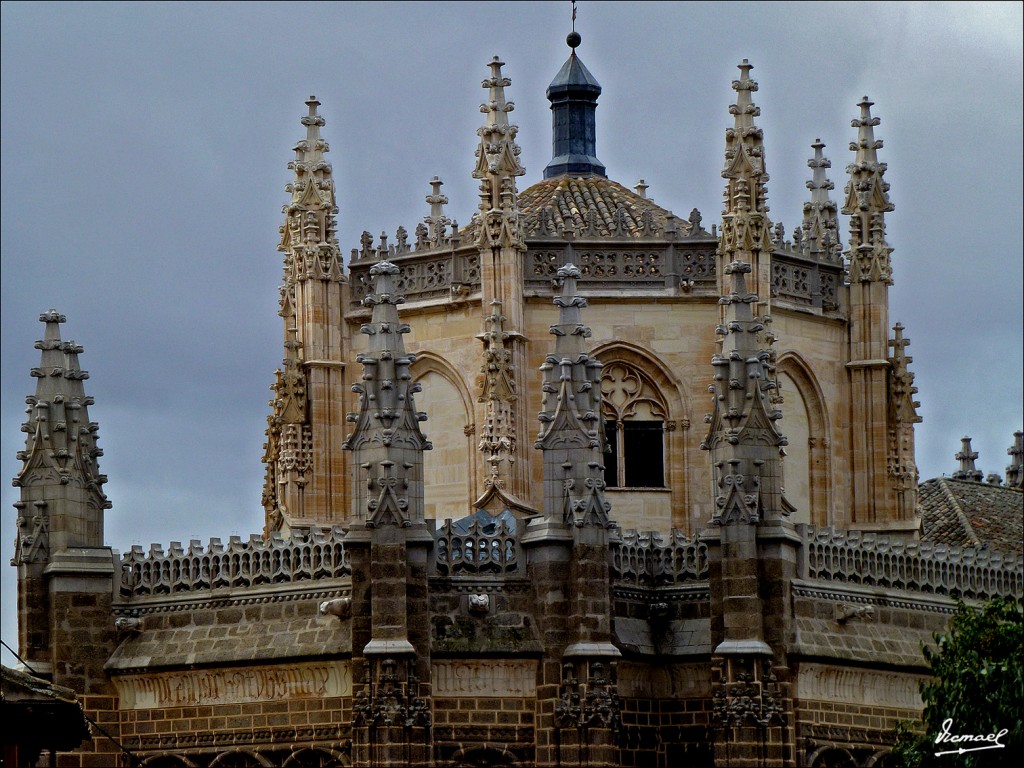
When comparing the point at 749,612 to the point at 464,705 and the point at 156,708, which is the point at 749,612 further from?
the point at 156,708

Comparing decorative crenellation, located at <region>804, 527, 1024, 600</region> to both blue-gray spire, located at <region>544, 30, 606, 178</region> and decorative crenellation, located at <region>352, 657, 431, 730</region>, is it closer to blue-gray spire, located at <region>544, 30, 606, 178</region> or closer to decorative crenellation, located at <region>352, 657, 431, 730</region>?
decorative crenellation, located at <region>352, 657, 431, 730</region>

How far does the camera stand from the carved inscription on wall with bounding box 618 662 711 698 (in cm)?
5991

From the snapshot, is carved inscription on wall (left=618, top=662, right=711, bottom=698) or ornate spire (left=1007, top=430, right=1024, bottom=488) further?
ornate spire (left=1007, top=430, right=1024, bottom=488)

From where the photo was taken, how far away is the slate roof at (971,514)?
250 feet

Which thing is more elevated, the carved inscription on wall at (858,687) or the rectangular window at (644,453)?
the rectangular window at (644,453)

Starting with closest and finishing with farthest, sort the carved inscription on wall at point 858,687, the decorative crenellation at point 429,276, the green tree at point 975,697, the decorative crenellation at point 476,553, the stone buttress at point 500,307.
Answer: the green tree at point 975,697, the decorative crenellation at point 476,553, the carved inscription on wall at point 858,687, the stone buttress at point 500,307, the decorative crenellation at point 429,276

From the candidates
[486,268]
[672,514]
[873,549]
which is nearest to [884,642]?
[873,549]

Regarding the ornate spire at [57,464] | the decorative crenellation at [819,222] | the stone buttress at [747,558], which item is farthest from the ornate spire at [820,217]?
the ornate spire at [57,464]

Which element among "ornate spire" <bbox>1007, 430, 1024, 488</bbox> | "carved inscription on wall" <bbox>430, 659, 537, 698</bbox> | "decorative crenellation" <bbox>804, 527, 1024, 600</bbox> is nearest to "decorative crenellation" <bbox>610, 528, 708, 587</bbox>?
"decorative crenellation" <bbox>804, 527, 1024, 600</bbox>

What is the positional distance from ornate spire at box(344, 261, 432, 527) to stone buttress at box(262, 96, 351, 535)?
969 cm

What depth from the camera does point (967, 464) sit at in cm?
8819

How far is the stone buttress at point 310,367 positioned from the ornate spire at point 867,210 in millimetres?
10555

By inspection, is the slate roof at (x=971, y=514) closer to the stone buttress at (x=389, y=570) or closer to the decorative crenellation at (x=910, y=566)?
the decorative crenellation at (x=910, y=566)

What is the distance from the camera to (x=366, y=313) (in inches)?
2741
